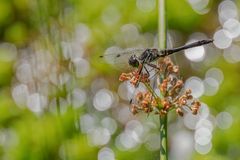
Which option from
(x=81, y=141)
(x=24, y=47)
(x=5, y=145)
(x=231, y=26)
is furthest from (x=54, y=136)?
(x=231, y=26)

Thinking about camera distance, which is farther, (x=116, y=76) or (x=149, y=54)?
(x=116, y=76)

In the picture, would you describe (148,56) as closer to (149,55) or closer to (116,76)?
(149,55)

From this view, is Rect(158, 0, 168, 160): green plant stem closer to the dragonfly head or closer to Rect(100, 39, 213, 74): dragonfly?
Rect(100, 39, 213, 74): dragonfly

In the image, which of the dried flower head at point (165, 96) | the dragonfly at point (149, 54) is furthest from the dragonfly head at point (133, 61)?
the dried flower head at point (165, 96)

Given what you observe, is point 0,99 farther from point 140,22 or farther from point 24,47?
point 140,22

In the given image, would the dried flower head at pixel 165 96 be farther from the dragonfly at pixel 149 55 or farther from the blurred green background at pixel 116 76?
the blurred green background at pixel 116 76

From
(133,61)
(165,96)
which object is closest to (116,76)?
(133,61)

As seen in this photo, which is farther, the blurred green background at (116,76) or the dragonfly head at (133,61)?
the blurred green background at (116,76)

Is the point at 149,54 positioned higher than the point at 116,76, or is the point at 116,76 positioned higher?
the point at 149,54
